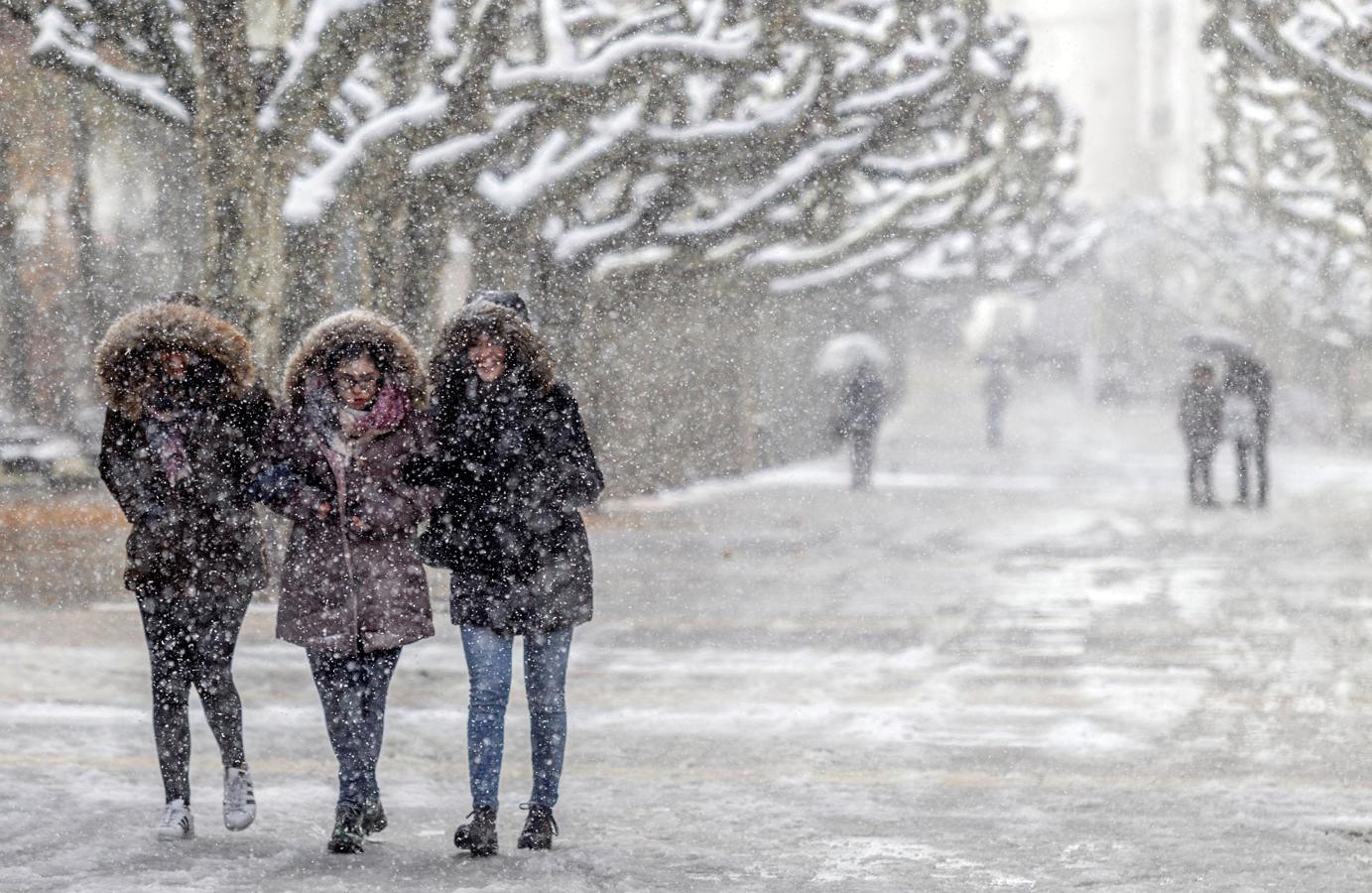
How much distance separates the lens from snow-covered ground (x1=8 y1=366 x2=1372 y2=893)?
557 centimetres

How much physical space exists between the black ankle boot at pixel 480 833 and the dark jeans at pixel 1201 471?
14.9m

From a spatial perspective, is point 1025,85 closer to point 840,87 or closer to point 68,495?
point 840,87

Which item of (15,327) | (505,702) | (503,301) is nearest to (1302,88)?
(15,327)

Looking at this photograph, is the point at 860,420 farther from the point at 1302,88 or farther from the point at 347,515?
the point at 347,515

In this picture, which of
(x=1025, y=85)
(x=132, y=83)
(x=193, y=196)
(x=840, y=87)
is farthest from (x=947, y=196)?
(x=132, y=83)

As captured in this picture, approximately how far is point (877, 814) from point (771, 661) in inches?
128

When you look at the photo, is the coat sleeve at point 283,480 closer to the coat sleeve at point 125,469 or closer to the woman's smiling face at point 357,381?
the woman's smiling face at point 357,381

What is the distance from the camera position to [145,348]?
18.4 feet

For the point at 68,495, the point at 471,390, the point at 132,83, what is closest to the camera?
the point at 471,390

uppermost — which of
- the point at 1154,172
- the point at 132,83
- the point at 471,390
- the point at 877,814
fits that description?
the point at 1154,172

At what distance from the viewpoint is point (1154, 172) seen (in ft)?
316

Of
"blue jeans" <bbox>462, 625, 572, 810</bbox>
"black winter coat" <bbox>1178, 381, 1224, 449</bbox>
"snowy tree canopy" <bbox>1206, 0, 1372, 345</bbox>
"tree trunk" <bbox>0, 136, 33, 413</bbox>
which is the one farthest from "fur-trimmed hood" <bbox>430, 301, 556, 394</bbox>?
"tree trunk" <bbox>0, 136, 33, 413</bbox>

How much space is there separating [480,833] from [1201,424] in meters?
15.1

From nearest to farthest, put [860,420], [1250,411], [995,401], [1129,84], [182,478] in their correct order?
[182,478], [1250,411], [860,420], [995,401], [1129,84]
